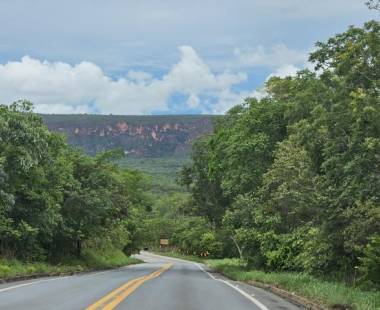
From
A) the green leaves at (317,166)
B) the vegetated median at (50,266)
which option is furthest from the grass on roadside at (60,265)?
the green leaves at (317,166)

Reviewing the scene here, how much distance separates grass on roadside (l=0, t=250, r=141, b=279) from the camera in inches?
997

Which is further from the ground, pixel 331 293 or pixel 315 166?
pixel 315 166

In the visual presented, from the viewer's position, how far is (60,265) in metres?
36.8

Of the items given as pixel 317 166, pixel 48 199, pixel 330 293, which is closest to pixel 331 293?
pixel 330 293

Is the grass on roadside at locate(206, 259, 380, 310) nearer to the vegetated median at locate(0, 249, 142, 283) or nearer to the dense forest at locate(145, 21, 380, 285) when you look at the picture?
the dense forest at locate(145, 21, 380, 285)

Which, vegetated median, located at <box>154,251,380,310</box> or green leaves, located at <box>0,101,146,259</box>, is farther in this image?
green leaves, located at <box>0,101,146,259</box>

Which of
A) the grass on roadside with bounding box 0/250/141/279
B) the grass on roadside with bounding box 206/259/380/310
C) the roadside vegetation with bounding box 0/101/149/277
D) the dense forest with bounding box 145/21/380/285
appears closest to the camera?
the grass on roadside with bounding box 206/259/380/310

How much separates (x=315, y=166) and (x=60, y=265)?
2063cm

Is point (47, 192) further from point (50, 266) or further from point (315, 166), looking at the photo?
point (315, 166)

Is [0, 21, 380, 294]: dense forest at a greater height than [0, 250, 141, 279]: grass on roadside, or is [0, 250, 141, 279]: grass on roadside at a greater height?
[0, 21, 380, 294]: dense forest

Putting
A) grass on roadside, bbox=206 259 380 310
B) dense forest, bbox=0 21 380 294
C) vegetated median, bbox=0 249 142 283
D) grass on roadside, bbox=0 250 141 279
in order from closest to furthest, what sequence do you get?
grass on roadside, bbox=206 259 380 310 → dense forest, bbox=0 21 380 294 → vegetated median, bbox=0 249 142 283 → grass on roadside, bbox=0 250 141 279

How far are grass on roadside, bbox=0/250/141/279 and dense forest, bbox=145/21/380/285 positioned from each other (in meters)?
10.2

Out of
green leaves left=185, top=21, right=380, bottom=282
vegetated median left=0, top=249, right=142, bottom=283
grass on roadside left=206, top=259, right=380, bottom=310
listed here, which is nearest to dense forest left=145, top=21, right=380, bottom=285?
green leaves left=185, top=21, right=380, bottom=282

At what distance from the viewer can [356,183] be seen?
1616 centimetres
